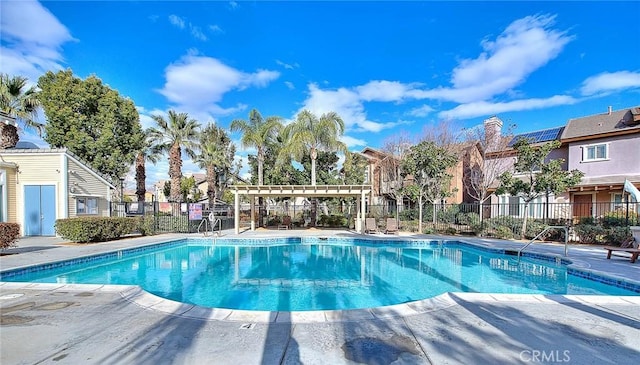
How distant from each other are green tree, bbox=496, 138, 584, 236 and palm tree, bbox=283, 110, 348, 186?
33.4ft

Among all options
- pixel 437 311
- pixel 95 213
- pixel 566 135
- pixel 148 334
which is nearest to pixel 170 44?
pixel 95 213

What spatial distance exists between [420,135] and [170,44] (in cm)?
1850

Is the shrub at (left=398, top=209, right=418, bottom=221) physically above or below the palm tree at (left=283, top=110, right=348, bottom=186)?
below

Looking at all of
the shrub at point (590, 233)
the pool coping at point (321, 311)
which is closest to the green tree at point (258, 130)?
the pool coping at point (321, 311)

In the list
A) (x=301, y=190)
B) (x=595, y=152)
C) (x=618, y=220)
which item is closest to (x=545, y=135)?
(x=595, y=152)

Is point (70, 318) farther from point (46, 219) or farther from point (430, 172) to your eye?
point (430, 172)

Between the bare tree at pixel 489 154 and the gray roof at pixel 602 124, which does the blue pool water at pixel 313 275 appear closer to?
the bare tree at pixel 489 154

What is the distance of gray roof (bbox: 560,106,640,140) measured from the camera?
16578 mm

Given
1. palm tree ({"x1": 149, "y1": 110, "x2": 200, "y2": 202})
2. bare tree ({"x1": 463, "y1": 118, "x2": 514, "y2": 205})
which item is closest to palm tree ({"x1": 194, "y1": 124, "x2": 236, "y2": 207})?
palm tree ({"x1": 149, "y1": 110, "x2": 200, "y2": 202})

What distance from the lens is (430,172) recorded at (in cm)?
1720

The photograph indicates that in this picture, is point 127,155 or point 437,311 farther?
point 127,155

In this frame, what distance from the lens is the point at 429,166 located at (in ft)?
55.6

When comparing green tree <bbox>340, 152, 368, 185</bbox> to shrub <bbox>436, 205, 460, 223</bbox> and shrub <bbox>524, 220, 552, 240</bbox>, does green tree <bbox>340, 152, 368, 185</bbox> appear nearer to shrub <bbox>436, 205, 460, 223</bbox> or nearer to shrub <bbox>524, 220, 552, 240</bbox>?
shrub <bbox>436, 205, 460, 223</bbox>

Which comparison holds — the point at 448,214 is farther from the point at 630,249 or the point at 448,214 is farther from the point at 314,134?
the point at 630,249
